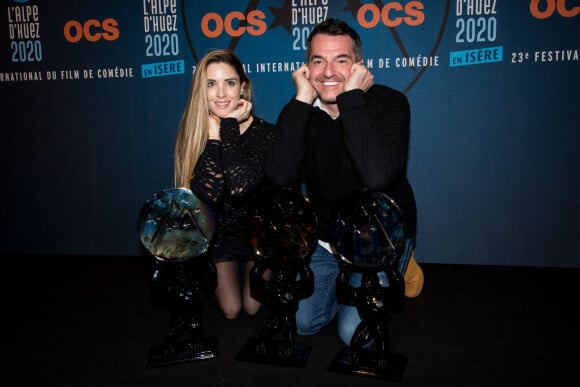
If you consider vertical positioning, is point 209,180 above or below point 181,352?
above

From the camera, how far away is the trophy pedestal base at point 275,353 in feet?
6.33

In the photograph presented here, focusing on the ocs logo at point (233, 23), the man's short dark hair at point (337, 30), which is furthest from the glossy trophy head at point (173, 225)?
the ocs logo at point (233, 23)

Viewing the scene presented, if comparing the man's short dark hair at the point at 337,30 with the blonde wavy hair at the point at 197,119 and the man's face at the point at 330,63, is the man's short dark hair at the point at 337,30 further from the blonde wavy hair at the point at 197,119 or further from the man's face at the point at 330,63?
the blonde wavy hair at the point at 197,119

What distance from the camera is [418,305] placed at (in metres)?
2.57

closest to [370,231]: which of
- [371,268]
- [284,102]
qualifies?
[371,268]

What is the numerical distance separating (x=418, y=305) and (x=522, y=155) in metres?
1.23

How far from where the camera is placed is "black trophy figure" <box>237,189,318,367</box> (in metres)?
1.76

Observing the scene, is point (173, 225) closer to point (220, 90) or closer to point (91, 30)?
point (220, 90)

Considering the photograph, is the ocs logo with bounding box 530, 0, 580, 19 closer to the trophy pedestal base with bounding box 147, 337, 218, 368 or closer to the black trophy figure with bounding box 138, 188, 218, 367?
the black trophy figure with bounding box 138, 188, 218, 367

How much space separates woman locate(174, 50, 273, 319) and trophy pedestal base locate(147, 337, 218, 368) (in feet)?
1.40

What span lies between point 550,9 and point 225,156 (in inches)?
86.8

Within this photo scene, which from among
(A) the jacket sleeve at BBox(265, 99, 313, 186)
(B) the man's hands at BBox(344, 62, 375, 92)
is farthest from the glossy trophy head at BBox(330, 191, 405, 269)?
(B) the man's hands at BBox(344, 62, 375, 92)

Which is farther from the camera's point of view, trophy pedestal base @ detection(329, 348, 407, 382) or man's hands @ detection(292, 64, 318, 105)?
man's hands @ detection(292, 64, 318, 105)

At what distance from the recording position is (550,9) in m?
2.85
